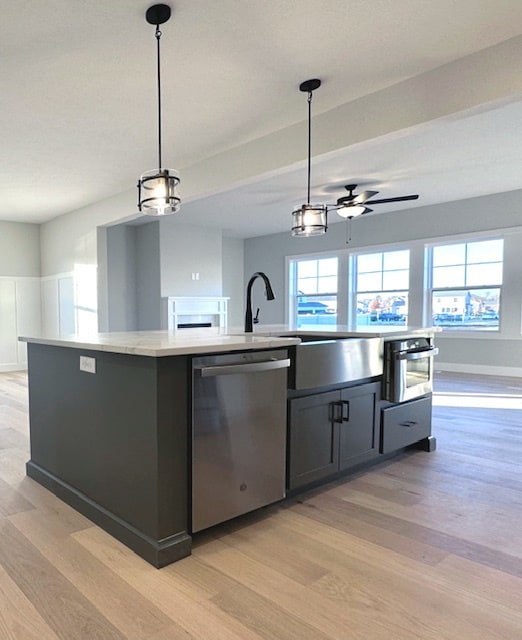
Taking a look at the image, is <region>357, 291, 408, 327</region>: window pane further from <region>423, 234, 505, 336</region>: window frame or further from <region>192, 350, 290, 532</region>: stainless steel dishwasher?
<region>192, 350, 290, 532</region>: stainless steel dishwasher

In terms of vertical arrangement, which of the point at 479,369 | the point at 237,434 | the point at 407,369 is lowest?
the point at 479,369

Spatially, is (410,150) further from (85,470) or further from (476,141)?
(85,470)

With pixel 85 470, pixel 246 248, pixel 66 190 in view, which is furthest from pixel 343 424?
pixel 246 248

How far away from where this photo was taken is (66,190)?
19.6 ft

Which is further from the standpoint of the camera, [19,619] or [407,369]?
[407,369]

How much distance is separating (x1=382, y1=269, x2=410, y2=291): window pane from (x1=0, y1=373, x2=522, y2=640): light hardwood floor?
541cm

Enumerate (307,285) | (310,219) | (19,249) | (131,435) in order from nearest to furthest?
(131,435) → (310,219) → (19,249) → (307,285)

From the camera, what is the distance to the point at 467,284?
7.21 meters

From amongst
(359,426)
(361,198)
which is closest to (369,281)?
(361,198)

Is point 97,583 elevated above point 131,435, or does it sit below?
below

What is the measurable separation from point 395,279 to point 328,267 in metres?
1.50

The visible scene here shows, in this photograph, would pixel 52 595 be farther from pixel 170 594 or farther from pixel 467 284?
pixel 467 284

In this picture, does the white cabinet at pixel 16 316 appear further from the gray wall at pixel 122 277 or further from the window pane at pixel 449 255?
the window pane at pixel 449 255

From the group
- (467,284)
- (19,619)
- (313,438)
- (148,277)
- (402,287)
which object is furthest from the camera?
(148,277)
